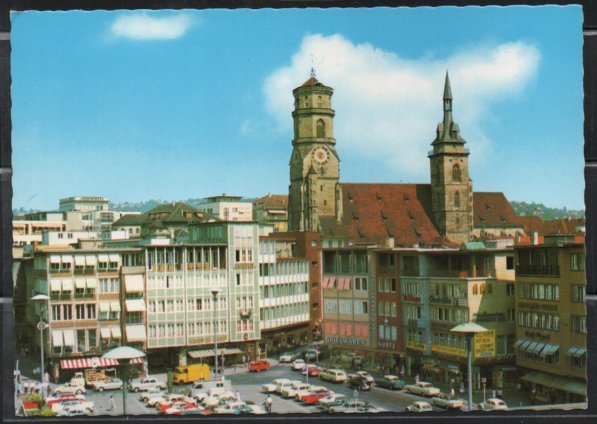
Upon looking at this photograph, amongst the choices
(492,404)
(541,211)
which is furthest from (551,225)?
(492,404)

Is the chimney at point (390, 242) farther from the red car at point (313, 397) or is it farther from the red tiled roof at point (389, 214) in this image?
the red car at point (313, 397)

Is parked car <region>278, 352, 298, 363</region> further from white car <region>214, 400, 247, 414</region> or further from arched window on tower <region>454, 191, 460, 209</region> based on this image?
arched window on tower <region>454, 191, 460, 209</region>

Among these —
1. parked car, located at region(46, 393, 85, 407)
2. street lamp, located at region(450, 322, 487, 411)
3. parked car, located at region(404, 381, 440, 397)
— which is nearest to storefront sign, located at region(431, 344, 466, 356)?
street lamp, located at region(450, 322, 487, 411)

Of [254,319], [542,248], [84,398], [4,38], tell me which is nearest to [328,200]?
[254,319]

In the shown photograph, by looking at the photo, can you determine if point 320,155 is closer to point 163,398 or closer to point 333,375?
point 333,375

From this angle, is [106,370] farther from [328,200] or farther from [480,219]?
[480,219]
